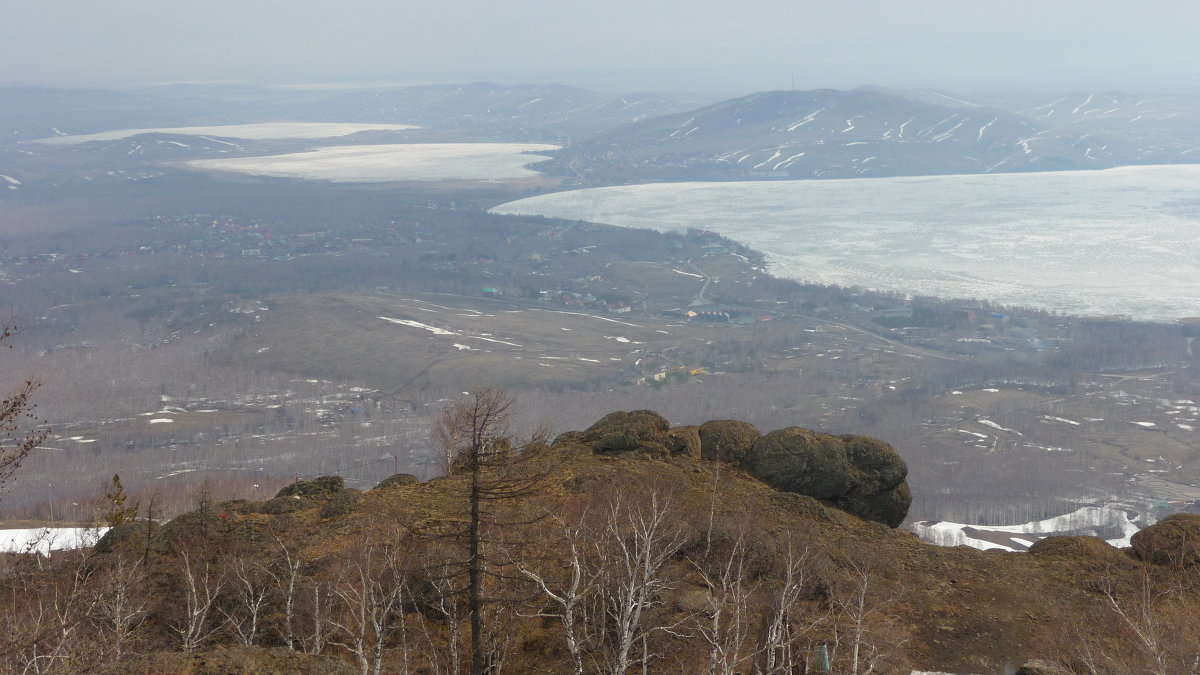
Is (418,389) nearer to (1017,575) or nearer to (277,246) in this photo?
(1017,575)

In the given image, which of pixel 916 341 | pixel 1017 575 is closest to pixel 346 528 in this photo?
pixel 1017 575

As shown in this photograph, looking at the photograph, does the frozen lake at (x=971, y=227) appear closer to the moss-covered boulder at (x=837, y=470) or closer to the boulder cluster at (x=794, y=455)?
the moss-covered boulder at (x=837, y=470)

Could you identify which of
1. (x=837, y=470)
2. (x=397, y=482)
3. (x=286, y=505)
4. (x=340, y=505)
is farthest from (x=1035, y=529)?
(x=286, y=505)

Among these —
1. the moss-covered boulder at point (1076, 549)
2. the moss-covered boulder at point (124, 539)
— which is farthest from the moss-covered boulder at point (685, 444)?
the moss-covered boulder at point (124, 539)

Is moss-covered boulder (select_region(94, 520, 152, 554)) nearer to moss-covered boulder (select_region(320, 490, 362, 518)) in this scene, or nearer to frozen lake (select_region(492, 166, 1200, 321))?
moss-covered boulder (select_region(320, 490, 362, 518))

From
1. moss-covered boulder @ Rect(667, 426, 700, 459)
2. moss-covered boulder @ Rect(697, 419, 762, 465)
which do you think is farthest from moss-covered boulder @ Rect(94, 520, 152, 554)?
moss-covered boulder @ Rect(697, 419, 762, 465)

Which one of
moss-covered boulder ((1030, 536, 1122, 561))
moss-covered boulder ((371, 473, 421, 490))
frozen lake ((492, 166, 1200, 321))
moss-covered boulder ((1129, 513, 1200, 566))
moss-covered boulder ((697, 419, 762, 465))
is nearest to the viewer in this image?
moss-covered boulder ((1129, 513, 1200, 566))

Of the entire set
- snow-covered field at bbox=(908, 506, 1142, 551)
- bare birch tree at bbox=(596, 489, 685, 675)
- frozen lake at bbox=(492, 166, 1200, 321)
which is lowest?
snow-covered field at bbox=(908, 506, 1142, 551)
